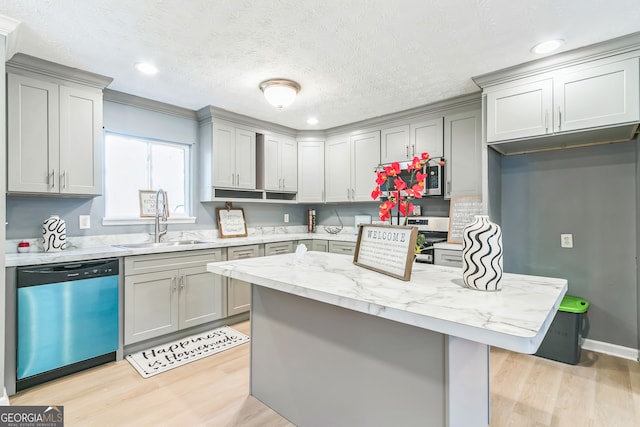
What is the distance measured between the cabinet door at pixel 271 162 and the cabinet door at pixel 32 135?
2.16 metres

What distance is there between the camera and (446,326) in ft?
3.12

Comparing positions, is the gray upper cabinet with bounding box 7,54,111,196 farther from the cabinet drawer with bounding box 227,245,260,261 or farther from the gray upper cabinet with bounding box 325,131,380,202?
the gray upper cabinet with bounding box 325,131,380,202

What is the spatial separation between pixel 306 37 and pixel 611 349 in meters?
3.53

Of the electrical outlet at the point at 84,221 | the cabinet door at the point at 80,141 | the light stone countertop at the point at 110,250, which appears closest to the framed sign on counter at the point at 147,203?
the light stone countertop at the point at 110,250

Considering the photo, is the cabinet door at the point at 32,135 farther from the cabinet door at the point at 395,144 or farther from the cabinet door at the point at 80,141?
the cabinet door at the point at 395,144

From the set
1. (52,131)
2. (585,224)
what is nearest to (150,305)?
(52,131)

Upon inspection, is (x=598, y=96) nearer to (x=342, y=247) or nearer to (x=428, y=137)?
(x=428, y=137)

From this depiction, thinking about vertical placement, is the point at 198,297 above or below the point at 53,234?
below

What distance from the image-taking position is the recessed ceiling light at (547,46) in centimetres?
225

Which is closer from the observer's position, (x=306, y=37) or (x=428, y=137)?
(x=306, y=37)

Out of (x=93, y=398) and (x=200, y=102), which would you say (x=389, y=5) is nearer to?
(x=200, y=102)

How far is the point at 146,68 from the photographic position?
262cm

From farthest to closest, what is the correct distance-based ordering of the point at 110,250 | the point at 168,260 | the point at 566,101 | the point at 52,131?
the point at 168,260 < the point at 110,250 < the point at 52,131 < the point at 566,101

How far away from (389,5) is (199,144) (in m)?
2.74
